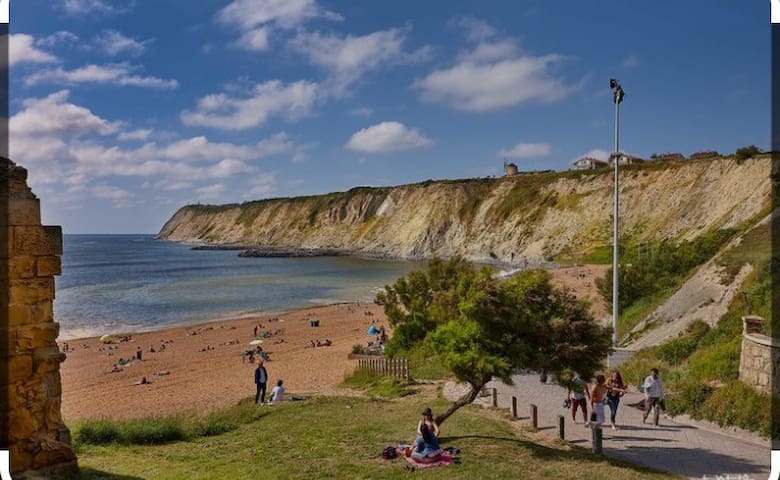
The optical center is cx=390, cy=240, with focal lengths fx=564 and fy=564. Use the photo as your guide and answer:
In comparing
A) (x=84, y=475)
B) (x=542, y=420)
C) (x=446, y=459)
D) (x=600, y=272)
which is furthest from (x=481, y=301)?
(x=600, y=272)

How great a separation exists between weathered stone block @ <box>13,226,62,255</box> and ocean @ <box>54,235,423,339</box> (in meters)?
33.9

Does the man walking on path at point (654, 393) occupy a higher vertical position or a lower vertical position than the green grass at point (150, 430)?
higher

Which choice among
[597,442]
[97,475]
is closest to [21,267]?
[97,475]

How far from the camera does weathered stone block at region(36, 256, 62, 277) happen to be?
6902 millimetres

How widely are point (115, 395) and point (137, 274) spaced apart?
6452cm

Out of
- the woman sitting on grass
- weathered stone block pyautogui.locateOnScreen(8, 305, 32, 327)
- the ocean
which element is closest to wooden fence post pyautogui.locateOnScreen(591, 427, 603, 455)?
the woman sitting on grass

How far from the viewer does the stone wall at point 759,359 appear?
10.5 m

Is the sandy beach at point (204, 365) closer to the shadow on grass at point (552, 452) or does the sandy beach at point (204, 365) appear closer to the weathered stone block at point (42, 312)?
the shadow on grass at point (552, 452)

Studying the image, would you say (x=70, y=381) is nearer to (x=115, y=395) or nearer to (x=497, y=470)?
(x=115, y=395)

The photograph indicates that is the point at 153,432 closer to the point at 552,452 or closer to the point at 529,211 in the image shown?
the point at 552,452

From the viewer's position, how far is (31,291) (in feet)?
22.4

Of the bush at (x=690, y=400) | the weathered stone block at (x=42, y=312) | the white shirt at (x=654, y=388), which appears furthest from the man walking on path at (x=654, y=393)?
the weathered stone block at (x=42, y=312)

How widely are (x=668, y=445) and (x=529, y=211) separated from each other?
262ft

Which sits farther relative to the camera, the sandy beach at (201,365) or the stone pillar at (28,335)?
the sandy beach at (201,365)
